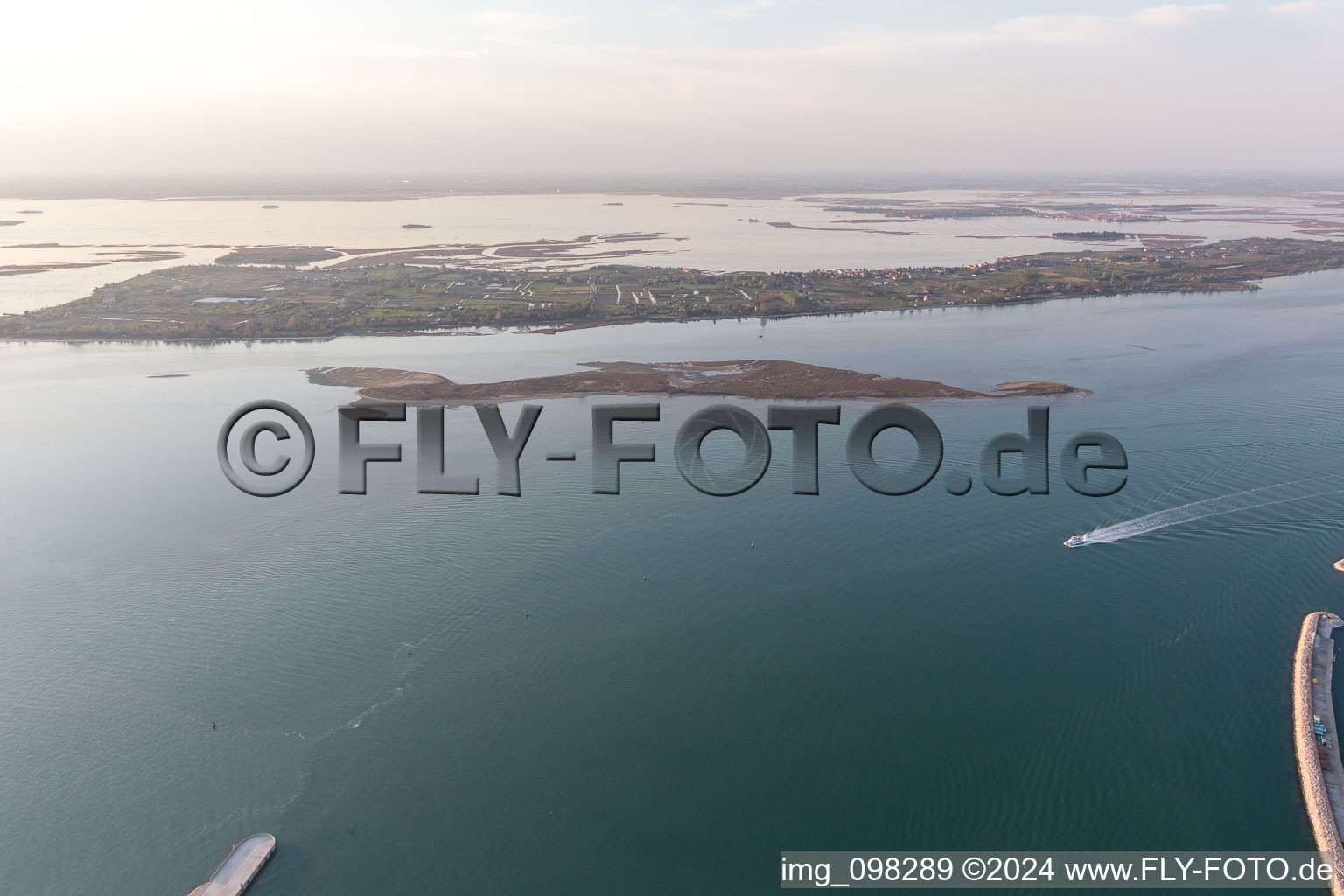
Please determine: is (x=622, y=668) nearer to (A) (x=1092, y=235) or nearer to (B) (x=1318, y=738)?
(B) (x=1318, y=738)

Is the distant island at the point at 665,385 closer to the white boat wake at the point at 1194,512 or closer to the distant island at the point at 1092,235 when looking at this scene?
the white boat wake at the point at 1194,512

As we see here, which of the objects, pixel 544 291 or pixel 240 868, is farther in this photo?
pixel 544 291

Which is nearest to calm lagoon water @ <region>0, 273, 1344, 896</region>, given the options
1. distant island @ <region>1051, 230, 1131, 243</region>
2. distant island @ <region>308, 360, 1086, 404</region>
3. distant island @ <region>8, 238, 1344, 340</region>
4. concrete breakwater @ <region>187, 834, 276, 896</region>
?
concrete breakwater @ <region>187, 834, 276, 896</region>

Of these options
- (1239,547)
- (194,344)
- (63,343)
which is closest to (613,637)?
(1239,547)

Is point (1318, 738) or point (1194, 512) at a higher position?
point (1194, 512)

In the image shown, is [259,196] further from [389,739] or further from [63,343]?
[389,739]

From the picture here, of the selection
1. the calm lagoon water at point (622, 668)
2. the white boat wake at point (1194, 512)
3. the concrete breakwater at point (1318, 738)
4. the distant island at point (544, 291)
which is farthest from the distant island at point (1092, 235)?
the concrete breakwater at point (1318, 738)

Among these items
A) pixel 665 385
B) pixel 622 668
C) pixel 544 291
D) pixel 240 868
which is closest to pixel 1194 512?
pixel 622 668
